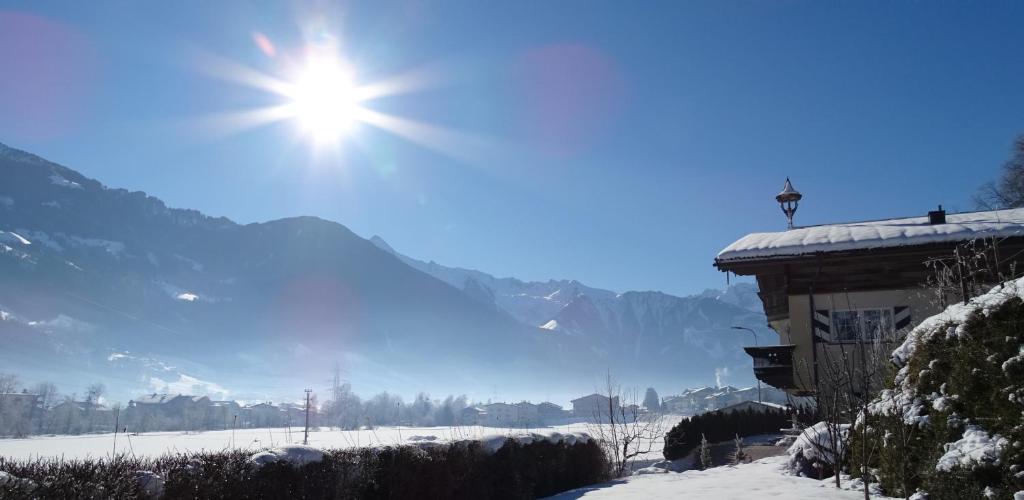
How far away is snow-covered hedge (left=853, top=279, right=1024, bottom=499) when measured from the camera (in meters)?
7.21

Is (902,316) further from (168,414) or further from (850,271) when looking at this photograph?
(168,414)

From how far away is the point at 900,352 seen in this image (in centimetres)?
1008

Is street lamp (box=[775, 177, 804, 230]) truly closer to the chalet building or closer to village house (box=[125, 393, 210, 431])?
the chalet building

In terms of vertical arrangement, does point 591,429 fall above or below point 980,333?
below

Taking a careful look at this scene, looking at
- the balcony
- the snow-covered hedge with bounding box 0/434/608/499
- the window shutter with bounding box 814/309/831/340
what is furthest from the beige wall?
the snow-covered hedge with bounding box 0/434/608/499

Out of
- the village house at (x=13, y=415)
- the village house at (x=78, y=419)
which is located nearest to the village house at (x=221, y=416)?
the village house at (x=78, y=419)

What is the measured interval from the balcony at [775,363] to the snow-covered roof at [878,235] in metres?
2.86

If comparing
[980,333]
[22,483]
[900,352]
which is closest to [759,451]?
[900,352]

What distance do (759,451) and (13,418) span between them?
15248cm

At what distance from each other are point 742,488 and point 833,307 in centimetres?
991

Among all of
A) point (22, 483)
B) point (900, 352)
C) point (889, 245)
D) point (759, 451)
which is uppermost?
point (889, 245)

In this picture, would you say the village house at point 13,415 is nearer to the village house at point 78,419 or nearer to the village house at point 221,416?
the village house at point 78,419

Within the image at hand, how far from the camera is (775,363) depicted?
18859mm

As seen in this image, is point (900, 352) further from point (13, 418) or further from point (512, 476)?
point (13, 418)
